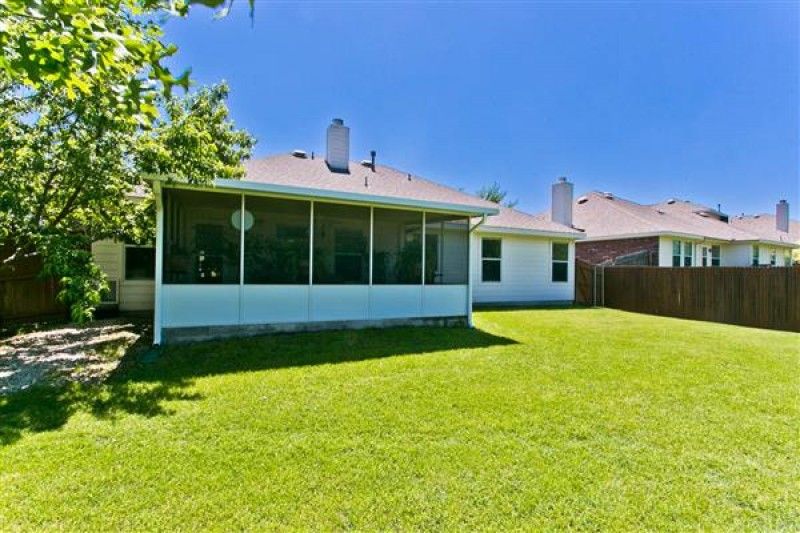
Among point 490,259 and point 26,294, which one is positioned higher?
point 490,259

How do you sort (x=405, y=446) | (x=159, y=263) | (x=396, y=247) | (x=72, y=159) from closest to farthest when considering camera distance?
1. (x=405, y=446)
2. (x=72, y=159)
3. (x=159, y=263)
4. (x=396, y=247)

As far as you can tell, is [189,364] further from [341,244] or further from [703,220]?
[703,220]

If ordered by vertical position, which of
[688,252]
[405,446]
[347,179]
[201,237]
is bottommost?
[405,446]

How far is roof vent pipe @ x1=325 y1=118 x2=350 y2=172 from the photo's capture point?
45.2 ft

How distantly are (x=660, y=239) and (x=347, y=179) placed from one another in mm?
13206

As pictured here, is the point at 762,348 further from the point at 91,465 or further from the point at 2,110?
the point at 2,110

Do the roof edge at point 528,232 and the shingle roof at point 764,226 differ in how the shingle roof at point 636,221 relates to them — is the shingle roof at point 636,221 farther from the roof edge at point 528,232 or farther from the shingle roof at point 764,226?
the roof edge at point 528,232

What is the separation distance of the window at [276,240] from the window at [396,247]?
1.49 metres

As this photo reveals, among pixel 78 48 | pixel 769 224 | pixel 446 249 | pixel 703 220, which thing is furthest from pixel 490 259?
pixel 769 224

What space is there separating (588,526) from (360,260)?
6.71 m

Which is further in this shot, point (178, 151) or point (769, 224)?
point (769, 224)

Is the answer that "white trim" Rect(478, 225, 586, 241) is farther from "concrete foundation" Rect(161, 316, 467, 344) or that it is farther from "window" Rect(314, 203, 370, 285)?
"window" Rect(314, 203, 370, 285)

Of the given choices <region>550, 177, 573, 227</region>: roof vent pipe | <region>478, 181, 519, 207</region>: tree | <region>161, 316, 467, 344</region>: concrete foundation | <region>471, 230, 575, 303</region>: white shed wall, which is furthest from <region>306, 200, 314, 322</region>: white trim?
<region>478, 181, 519, 207</region>: tree

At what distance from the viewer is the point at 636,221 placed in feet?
62.8
